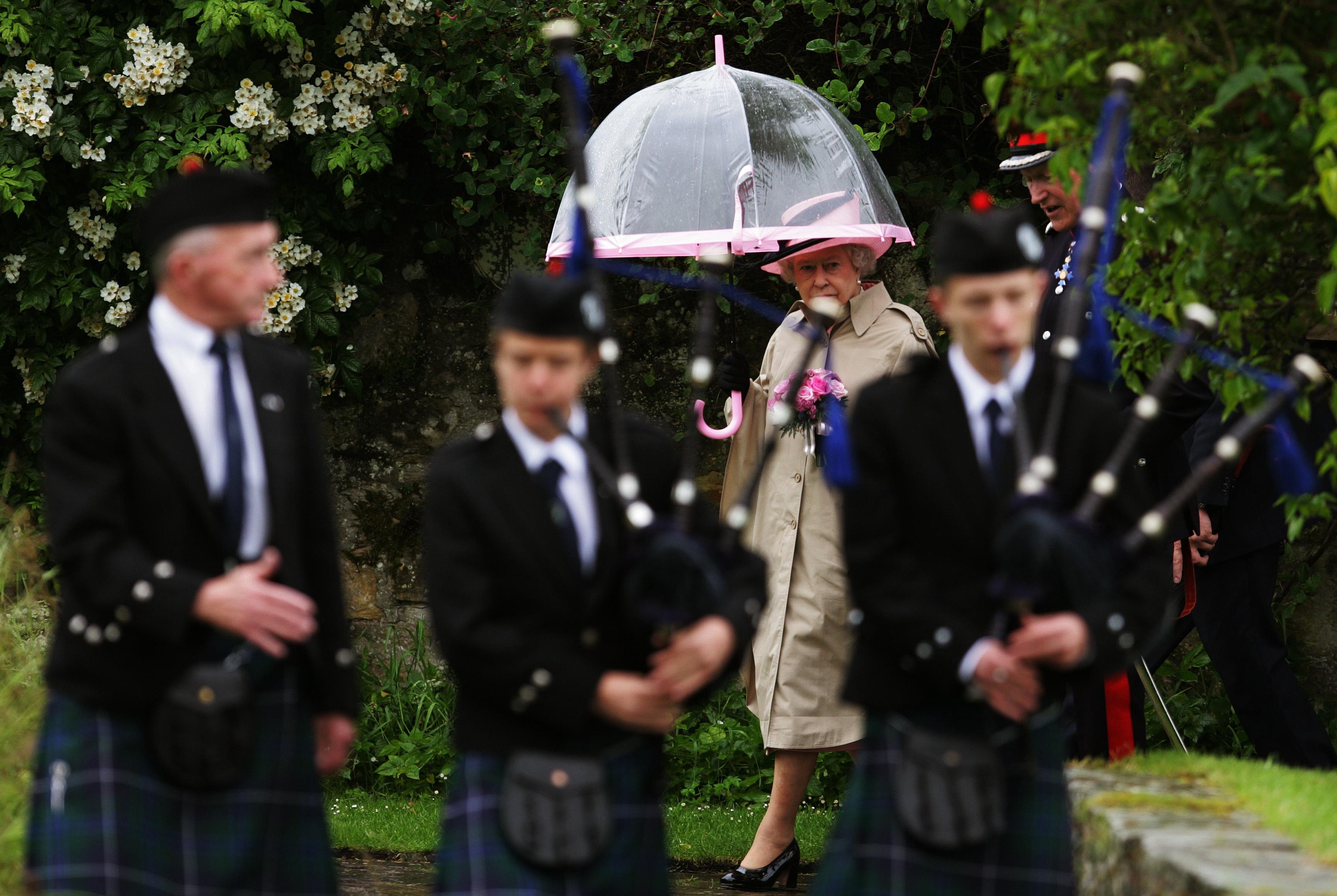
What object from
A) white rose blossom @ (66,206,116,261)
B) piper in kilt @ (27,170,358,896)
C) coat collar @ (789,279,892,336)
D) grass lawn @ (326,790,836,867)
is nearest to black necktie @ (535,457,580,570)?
piper in kilt @ (27,170,358,896)

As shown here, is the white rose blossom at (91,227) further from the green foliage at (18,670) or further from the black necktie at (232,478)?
the black necktie at (232,478)

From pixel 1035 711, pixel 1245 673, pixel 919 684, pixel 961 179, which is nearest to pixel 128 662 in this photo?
pixel 919 684

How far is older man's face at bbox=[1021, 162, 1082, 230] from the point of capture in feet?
16.3

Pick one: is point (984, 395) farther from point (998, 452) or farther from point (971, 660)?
point (971, 660)

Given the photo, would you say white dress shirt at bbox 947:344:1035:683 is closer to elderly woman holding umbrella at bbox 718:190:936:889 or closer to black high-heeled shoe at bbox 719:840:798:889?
elderly woman holding umbrella at bbox 718:190:936:889

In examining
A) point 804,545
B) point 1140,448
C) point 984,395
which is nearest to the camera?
point 984,395

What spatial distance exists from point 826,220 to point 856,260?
0.18 m

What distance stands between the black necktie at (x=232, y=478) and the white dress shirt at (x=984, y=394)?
1.33m

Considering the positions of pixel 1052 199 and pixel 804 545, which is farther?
pixel 804 545

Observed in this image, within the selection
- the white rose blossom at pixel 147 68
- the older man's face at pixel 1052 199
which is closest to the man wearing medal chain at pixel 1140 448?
the older man's face at pixel 1052 199

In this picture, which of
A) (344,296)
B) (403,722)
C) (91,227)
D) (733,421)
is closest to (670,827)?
(403,722)

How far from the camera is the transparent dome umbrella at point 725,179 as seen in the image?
5.39m

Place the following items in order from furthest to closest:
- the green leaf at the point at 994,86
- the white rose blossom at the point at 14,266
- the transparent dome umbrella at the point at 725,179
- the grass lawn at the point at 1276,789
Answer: the white rose blossom at the point at 14,266
the transparent dome umbrella at the point at 725,179
the green leaf at the point at 994,86
the grass lawn at the point at 1276,789

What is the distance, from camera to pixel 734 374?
5.45m
